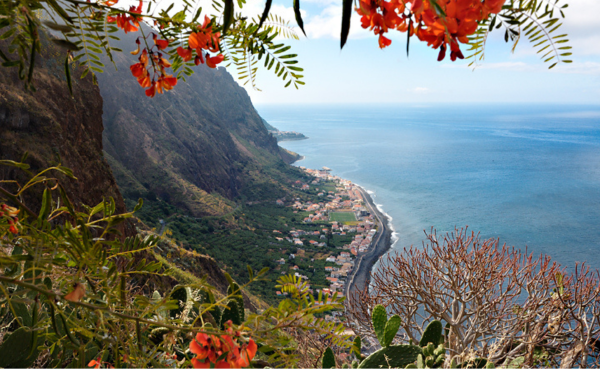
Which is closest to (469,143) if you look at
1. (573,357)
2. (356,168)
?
(356,168)

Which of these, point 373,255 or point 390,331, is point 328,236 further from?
point 390,331

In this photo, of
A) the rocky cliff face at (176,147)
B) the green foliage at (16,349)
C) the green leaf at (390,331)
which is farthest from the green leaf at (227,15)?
the rocky cliff face at (176,147)

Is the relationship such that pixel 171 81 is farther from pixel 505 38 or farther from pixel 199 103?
pixel 199 103

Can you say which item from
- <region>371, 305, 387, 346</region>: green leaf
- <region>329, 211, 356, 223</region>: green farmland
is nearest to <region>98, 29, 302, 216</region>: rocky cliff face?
<region>329, 211, 356, 223</region>: green farmland

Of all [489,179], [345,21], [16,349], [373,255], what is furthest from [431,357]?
[489,179]

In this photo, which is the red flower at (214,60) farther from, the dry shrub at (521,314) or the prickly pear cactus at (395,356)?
the dry shrub at (521,314)
